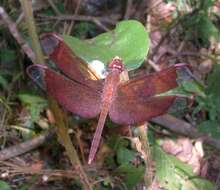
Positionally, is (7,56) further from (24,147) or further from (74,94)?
(74,94)

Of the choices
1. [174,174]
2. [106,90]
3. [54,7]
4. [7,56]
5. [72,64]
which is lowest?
[174,174]

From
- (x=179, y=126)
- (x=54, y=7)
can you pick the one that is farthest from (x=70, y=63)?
(x=54, y=7)

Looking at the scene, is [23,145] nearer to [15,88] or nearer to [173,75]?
[15,88]

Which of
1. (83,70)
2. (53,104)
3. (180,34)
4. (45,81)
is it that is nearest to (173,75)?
(83,70)

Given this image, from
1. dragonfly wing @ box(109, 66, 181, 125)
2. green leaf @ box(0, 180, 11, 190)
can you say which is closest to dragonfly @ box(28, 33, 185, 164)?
A: dragonfly wing @ box(109, 66, 181, 125)

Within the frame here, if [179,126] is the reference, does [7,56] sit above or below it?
above
